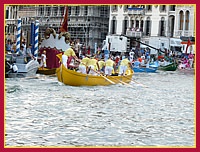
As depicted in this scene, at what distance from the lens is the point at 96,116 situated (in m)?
9.54

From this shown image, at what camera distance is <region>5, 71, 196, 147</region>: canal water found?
7.24m

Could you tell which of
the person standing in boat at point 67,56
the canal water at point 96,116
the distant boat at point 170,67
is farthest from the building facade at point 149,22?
the canal water at point 96,116

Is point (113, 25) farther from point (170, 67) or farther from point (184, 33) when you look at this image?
point (170, 67)

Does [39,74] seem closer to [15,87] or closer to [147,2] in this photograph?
[15,87]

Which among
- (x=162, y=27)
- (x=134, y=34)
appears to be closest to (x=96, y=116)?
(x=134, y=34)

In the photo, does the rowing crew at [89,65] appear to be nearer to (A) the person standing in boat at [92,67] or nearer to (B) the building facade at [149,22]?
(A) the person standing in boat at [92,67]

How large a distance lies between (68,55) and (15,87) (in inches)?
68.2

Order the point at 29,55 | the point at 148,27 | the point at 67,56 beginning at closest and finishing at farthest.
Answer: the point at 67,56, the point at 29,55, the point at 148,27

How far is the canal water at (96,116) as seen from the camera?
23.7 ft

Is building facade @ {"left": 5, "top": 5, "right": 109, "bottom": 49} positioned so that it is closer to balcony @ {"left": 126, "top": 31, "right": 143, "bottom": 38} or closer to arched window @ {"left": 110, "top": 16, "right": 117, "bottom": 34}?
arched window @ {"left": 110, "top": 16, "right": 117, "bottom": 34}

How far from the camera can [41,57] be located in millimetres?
18484

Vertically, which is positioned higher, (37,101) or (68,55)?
(68,55)

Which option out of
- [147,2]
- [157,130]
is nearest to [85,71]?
[157,130]

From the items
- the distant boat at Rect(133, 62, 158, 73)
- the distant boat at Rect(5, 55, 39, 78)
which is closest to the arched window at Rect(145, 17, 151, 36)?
the distant boat at Rect(133, 62, 158, 73)
